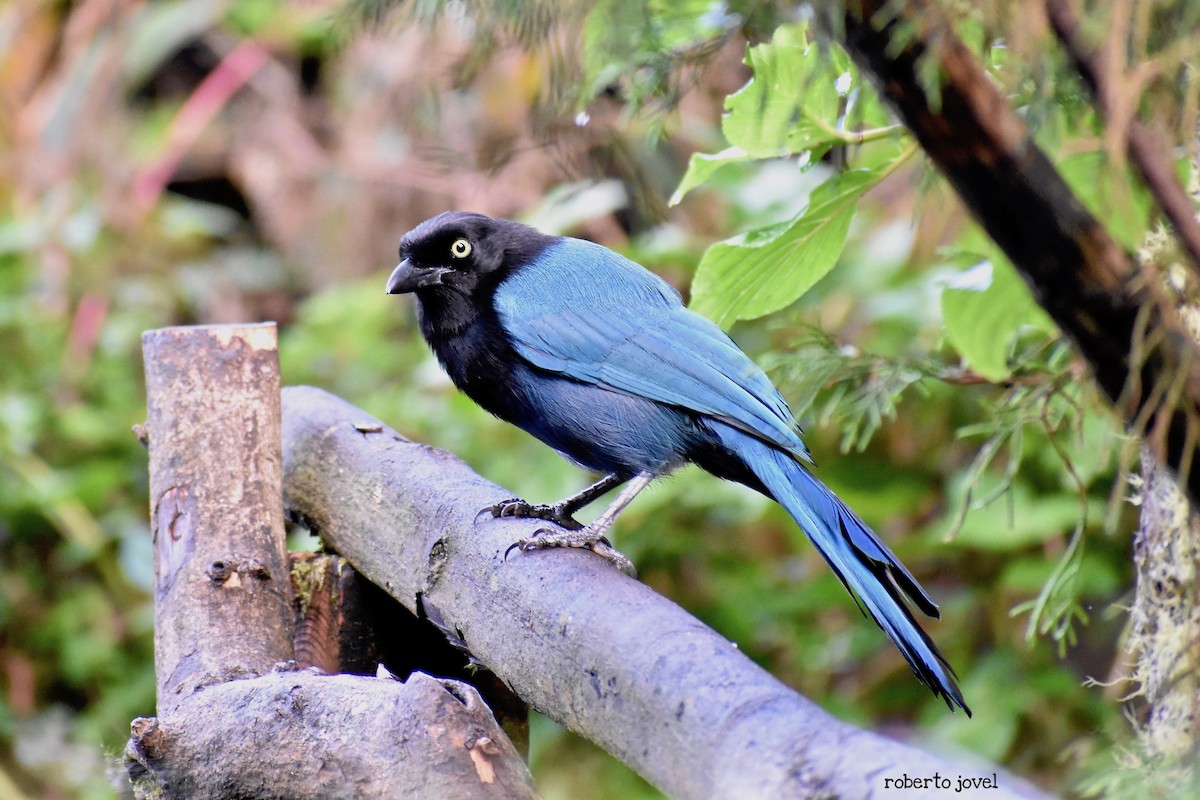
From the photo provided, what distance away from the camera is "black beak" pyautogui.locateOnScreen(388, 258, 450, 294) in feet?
8.82

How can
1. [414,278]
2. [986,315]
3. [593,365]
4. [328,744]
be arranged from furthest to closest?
[414,278] < [593,365] < [986,315] < [328,744]

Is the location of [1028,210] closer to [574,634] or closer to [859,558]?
[574,634]

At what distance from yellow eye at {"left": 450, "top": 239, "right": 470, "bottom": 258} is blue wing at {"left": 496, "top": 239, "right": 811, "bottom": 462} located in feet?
0.38

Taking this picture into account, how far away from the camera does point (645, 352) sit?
2.50 m

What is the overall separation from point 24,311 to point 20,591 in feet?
3.58

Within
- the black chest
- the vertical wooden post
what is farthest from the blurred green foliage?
the vertical wooden post

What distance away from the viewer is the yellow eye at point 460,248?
2.72 metres

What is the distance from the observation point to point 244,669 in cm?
195

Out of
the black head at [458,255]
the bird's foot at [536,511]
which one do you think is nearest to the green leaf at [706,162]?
the bird's foot at [536,511]

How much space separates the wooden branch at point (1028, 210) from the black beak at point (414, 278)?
176 cm

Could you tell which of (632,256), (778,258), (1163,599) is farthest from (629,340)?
(632,256)

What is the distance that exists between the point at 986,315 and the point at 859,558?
18.7 inches

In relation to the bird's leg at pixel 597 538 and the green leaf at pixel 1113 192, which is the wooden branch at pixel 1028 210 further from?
the bird's leg at pixel 597 538

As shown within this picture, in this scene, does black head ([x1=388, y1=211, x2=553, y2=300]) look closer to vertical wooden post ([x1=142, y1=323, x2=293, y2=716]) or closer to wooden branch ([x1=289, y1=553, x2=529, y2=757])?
vertical wooden post ([x1=142, y1=323, x2=293, y2=716])
